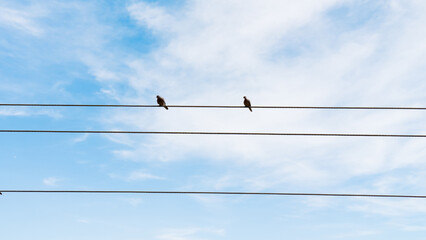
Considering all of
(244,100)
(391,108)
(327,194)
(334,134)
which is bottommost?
(327,194)

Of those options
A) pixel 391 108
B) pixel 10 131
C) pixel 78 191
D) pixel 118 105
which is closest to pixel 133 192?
pixel 78 191

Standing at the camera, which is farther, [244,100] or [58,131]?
[244,100]

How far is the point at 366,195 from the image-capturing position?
14.5 m

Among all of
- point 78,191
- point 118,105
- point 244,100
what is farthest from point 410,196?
point 78,191

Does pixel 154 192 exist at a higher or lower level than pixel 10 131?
lower

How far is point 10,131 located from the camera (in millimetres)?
14406

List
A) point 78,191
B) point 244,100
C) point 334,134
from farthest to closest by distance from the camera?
point 244,100 < point 78,191 < point 334,134

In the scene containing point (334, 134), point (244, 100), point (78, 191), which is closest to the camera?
point (334, 134)

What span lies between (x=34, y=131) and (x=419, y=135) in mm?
12263

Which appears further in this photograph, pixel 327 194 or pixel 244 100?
pixel 244 100

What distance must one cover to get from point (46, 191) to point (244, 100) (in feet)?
26.3

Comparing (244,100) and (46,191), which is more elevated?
(244,100)

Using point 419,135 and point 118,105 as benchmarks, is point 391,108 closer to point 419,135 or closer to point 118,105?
point 419,135

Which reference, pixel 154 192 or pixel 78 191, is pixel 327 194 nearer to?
pixel 154 192
